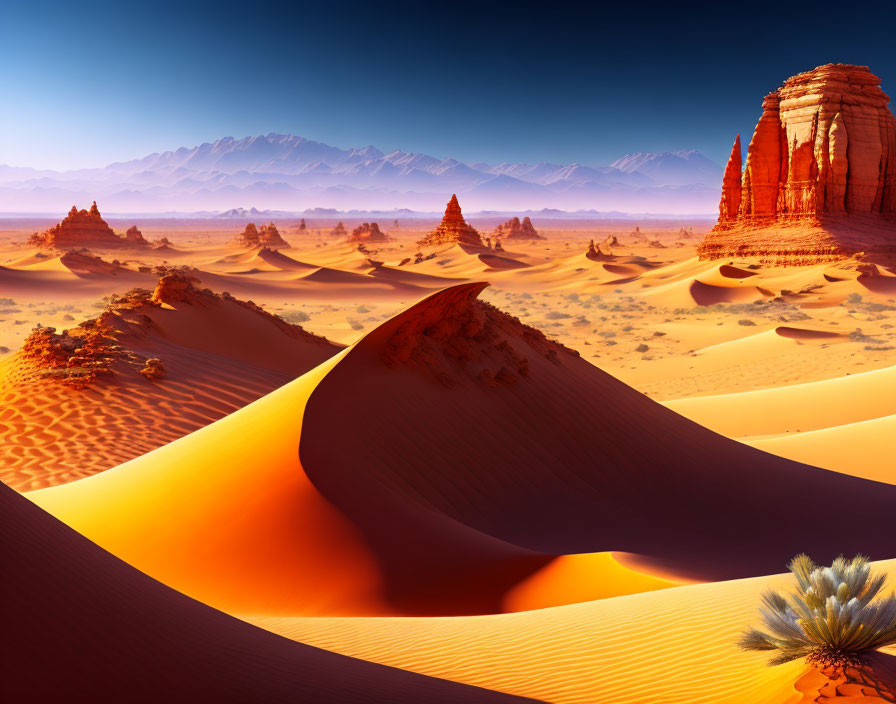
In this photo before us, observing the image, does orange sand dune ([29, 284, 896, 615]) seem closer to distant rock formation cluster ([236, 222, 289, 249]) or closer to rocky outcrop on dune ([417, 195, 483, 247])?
rocky outcrop on dune ([417, 195, 483, 247])

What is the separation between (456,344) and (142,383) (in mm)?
7635

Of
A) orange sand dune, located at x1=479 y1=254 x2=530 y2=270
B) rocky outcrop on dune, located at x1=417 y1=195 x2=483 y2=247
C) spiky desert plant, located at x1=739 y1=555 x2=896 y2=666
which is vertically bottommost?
spiky desert plant, located at x1=739 y1=555 x2=896 y2=666

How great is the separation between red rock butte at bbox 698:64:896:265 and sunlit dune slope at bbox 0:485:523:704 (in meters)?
42.8

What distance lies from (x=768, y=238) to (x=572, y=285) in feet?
42.2

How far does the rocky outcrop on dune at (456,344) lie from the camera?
364 inches

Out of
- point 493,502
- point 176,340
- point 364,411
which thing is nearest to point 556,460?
point 493,502

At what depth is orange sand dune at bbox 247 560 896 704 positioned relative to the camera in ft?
11.3

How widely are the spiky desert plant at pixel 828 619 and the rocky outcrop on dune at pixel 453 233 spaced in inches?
2660

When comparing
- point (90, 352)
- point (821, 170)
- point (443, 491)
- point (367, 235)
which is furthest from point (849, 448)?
point (367, 235)

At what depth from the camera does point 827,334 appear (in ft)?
83.3

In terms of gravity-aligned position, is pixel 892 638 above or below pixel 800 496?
above

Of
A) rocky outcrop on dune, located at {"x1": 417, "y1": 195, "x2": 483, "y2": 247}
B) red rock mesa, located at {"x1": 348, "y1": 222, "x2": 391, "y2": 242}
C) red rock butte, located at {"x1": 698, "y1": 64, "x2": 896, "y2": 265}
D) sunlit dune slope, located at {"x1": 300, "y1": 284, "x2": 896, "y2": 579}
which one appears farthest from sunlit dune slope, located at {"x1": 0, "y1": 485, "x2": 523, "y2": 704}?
red rock mesa, located at {"x1": 348, "y1": 222, "x2": 391, "y2": 242}

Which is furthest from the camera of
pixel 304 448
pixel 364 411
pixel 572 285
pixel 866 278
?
pixel 572 285

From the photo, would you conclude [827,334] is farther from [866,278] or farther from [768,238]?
[768,238]
